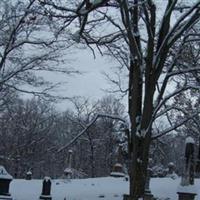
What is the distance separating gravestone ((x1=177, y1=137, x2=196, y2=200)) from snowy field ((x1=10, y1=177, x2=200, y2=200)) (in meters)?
1.84

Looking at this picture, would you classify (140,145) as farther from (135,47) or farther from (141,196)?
(135,47)

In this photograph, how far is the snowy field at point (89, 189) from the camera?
20.3 meters

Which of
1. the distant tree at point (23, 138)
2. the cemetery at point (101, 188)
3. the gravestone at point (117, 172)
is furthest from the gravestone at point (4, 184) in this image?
the distant tree at point (23, 138)

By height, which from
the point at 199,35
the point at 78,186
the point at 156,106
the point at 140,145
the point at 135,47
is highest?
the point at 199,35

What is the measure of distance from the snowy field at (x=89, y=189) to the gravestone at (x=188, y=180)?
1839 mm

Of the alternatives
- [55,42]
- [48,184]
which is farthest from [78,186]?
[55,42]

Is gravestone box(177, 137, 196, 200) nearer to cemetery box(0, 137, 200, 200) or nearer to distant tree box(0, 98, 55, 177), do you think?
cemetery box(0, 137, 200, 200)

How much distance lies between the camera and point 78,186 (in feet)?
79.0

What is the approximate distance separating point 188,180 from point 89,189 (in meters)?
7.05

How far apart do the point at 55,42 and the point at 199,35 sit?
26.0 ft

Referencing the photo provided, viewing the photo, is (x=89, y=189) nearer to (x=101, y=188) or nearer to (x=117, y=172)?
(x=101, y=188)

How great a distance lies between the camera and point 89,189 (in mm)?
23062

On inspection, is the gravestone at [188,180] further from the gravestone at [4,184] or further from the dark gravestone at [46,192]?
the gravestone at [4,184]

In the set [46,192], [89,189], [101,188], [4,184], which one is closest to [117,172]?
[101,188]
